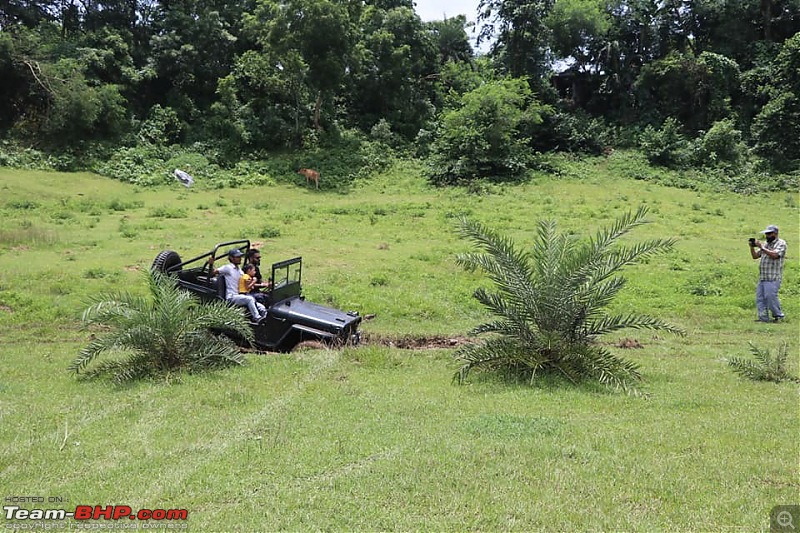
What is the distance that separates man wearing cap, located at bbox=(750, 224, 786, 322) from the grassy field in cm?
47

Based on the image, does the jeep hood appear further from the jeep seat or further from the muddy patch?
the muddy patch

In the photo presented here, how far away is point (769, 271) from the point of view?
13.0 metres

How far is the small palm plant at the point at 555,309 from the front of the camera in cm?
850

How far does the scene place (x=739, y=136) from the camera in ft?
120

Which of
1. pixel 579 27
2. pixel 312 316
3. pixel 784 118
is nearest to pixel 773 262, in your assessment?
pixel 312 316

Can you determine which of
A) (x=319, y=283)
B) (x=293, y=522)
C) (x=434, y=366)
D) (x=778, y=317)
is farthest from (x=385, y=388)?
(x=778, y=317)

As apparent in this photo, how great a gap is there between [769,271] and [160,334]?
1236cm

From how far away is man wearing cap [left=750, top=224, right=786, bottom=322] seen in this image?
42.2 ft

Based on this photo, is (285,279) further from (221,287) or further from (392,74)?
(392,74)

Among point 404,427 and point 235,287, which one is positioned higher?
point 235,287

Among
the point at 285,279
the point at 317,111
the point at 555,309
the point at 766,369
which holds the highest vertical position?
the point at 317,111

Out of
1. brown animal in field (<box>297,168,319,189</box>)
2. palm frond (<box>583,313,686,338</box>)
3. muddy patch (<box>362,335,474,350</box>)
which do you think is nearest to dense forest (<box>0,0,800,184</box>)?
brown animal in field (<box>297,168,319,189</box>)

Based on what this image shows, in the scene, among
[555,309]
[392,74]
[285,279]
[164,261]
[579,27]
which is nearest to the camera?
[555,309]

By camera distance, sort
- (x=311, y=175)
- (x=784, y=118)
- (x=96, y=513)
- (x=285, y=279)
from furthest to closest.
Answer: (x=784, y=118)
(x=311, y=175)
(x=285, y=279)
(x=96, y=513)
